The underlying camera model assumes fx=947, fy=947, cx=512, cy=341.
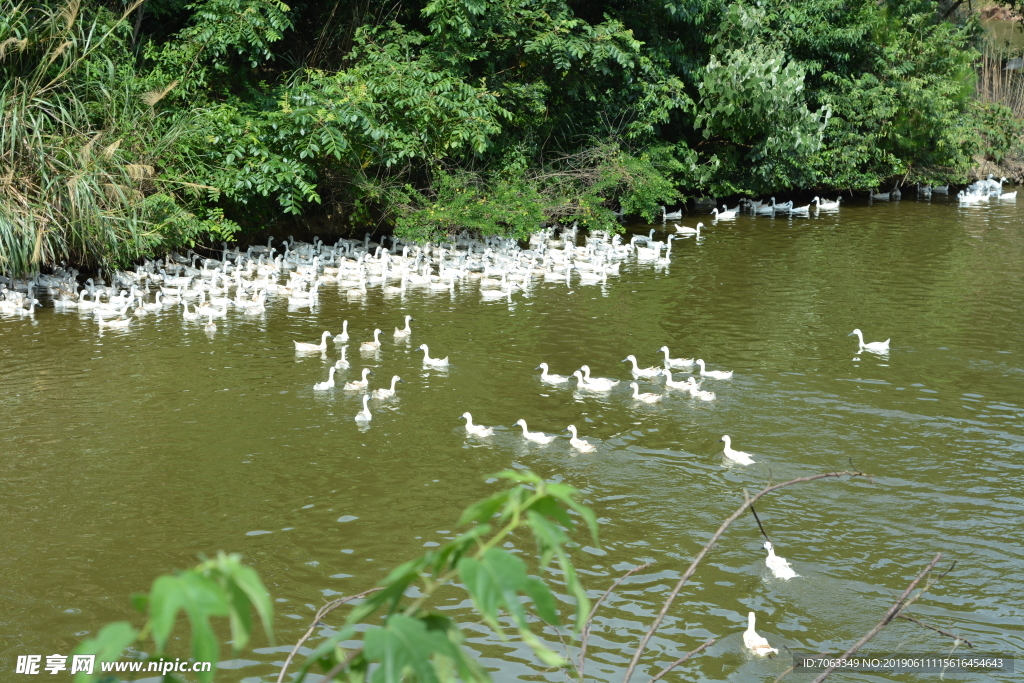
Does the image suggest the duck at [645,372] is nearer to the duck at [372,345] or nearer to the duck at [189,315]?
the duck at [372,345]

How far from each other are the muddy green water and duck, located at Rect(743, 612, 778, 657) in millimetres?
108

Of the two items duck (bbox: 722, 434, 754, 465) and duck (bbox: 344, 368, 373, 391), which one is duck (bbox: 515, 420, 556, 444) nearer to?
duck (bbox: 722, 434, 754, 465)

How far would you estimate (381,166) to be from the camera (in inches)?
818

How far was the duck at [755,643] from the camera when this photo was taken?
21.3 ft

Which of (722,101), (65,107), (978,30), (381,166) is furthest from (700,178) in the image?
(65,107)

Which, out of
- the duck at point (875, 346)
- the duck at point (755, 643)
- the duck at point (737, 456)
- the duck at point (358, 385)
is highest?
the duck at point (875, 346)

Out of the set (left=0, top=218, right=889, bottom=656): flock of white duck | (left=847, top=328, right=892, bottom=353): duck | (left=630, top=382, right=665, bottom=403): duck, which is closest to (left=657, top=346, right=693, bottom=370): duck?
(left=0, top=218, right=889, bottom=656): flock of white duck

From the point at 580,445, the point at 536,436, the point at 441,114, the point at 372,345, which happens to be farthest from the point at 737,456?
the point at 441,114

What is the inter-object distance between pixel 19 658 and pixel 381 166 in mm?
15511

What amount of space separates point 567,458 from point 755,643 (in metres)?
3.64

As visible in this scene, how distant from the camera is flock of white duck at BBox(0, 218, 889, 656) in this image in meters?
12.2

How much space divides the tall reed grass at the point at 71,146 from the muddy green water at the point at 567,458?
150 centimetres

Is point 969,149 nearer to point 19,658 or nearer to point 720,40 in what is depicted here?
point 720,40

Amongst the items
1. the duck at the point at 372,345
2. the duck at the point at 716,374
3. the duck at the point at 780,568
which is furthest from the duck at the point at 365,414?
the duck at the point at 780,568
